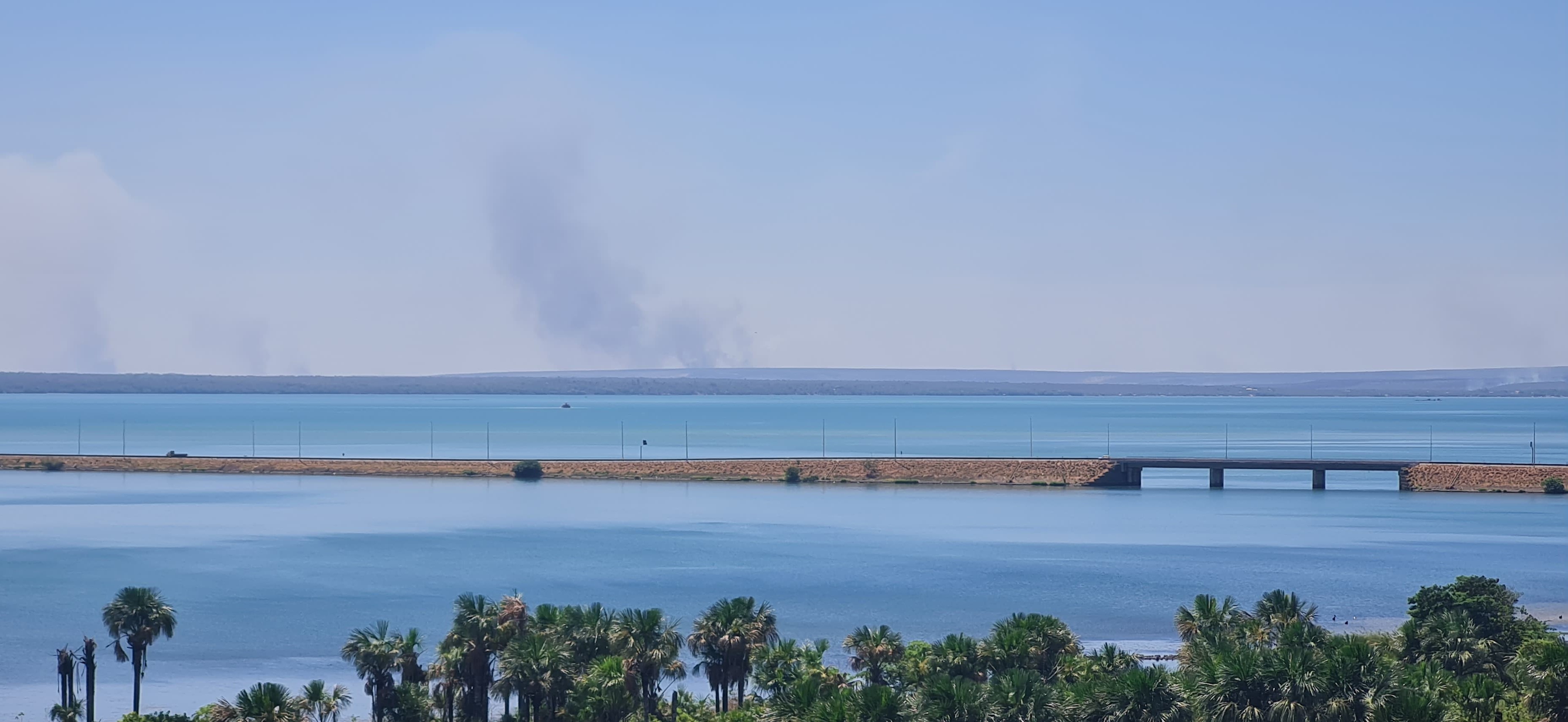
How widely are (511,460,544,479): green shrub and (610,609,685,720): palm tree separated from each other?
10649 centimetres

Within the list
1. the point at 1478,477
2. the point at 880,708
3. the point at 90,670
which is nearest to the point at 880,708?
the point at 880,708

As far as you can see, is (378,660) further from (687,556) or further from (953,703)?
(687,556)

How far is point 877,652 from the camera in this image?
38.5 meters

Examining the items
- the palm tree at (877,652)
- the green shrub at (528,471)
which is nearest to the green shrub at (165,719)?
A: the palm tree at (877,652)

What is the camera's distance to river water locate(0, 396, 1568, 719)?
62.6 m

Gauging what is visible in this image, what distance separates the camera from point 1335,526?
107812 mm

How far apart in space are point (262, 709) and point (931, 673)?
14898mm

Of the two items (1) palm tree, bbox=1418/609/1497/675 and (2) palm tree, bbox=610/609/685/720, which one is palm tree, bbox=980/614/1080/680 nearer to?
(2) palm tree, bbox=610/609/685/720

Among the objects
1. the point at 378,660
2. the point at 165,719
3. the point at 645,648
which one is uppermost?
the point at 645,648

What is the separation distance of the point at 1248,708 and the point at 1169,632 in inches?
1222

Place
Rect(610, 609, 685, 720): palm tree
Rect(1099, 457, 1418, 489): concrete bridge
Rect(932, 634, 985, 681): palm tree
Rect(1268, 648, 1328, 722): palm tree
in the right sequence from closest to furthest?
Rect(1268, 648, 1328, 722): palm tree → Rect(610, 609, 685, 720): palm tree → Rect(932, 634, 985, 681): palm tree → Rect(1099, 457, 1418, 489): concrete bridge

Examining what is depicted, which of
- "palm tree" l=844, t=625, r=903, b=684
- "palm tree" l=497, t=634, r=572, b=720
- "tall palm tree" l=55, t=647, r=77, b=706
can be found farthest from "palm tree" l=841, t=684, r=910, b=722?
"tall palm tree" l=55, t=647, r=77, b=706

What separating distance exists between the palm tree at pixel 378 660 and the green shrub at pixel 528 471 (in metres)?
104

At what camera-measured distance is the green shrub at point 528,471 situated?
142 m
